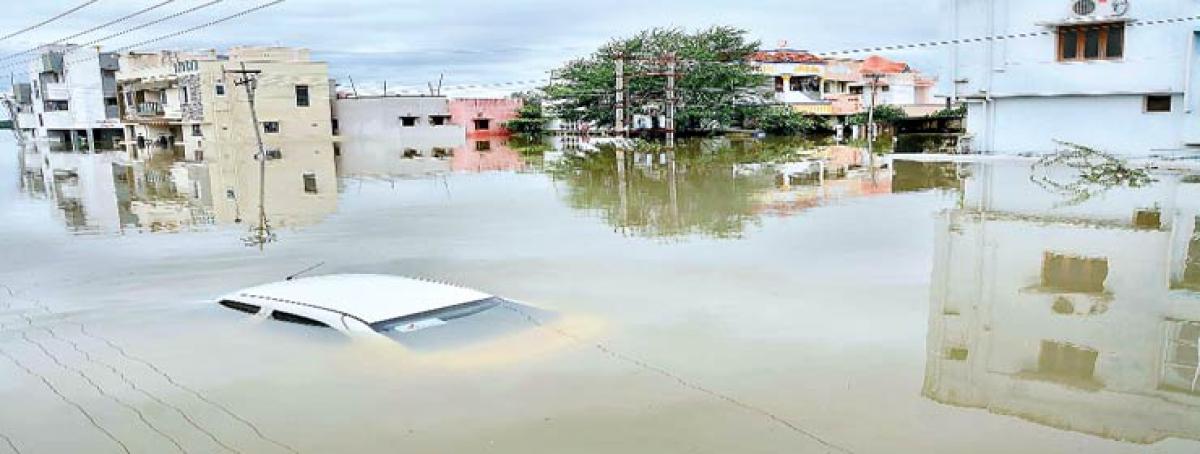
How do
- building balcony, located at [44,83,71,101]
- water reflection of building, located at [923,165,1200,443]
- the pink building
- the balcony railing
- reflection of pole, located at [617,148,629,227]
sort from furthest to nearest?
1. building balcony, located at [44,83,71,101]
2. the pink building
3. the balcony railing
4. reflection of pole, located at [617,148,629,227]
5. water reflection of building, located at [923,165,1200,443]

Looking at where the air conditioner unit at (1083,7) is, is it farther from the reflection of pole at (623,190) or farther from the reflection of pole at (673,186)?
the reflection of pole at (623,190)

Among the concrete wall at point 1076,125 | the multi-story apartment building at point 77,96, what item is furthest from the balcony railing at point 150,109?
the concrete wall at point 1076,125

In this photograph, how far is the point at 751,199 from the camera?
20219 millimetres

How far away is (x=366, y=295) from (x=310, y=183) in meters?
18.9

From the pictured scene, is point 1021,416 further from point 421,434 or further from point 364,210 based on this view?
point 364,210

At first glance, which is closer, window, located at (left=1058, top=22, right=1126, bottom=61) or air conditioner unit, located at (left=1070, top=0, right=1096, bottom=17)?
air conditioner unit, located at (left=1070, top=0, right=1096, bottom=17)

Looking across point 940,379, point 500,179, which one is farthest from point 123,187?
point 940,379

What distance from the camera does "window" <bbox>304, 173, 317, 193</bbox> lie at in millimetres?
24438

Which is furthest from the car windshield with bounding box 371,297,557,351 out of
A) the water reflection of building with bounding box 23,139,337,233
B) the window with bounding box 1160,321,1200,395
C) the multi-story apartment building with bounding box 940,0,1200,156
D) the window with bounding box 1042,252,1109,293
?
the multi-story apartment building with bounding box 940,0,1200,156

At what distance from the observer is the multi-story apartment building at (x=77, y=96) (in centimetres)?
6669

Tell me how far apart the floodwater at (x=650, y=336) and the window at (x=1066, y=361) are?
4cm

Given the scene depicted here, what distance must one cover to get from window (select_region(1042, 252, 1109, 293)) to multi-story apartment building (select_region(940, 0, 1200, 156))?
18.5 meters

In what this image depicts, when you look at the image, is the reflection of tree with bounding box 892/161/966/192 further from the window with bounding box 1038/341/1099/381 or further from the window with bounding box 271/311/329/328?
the window with bounding box 271/311/329/328

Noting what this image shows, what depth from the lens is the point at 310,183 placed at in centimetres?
2669
